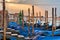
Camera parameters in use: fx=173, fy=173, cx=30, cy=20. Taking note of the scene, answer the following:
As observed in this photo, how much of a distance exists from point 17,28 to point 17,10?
0.47 meters

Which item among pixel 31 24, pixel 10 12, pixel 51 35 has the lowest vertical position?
pixel 51 35

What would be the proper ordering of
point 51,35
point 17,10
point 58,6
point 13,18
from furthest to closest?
point 58,6
point 17,10
point 13,18
point 51,35

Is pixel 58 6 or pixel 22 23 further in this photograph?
pixel 58 6

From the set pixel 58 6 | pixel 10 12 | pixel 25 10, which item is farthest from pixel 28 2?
pixel 58 6

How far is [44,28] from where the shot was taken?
4.01m

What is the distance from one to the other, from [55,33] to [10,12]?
1069 millimetres

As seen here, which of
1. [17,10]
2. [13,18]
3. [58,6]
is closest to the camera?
[13,18]

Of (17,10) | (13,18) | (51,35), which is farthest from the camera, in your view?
(17,10)

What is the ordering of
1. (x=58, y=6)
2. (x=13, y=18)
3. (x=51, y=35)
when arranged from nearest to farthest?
(x=51, y=35) → (x=13, y=18) → (x=58, y=6)

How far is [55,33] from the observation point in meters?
3.52

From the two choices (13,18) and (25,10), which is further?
(25,10)

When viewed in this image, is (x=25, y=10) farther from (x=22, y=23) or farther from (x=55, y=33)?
(x=55, y=33)

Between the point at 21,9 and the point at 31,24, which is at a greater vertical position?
the point at 21,9

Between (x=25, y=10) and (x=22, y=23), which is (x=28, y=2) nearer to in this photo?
(x=25, y=10)
